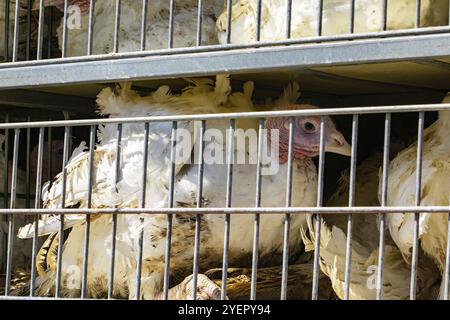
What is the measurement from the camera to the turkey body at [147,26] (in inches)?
231

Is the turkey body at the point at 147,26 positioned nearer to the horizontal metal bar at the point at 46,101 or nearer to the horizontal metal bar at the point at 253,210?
the horizontal metal bar at the point at 46,101

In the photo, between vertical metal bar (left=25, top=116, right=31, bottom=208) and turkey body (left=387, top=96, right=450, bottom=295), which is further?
vertical metal bar (left=25, top=116, right=31, bottom=208)

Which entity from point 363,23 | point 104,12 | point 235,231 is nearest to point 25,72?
point 104,12

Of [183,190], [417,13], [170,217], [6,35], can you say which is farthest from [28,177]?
[417,13]

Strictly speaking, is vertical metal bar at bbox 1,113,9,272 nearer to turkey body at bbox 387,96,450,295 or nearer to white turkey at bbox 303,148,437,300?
white turkey at bbox 303,148,437,300

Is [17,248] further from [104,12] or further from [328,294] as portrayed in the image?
[328,294]

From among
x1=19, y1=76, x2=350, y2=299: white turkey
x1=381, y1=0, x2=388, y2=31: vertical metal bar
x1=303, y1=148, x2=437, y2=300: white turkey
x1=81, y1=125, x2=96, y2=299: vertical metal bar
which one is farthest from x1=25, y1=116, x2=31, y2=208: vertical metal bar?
x1=381, y1=0, x2=388, y2=31: vertical metal bar

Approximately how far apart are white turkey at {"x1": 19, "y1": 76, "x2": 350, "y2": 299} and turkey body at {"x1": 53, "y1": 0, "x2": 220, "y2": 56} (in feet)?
1.10

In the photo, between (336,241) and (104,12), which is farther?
(104,12)

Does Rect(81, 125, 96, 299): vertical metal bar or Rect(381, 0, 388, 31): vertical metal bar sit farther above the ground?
Rect(381, 0, 388, 31): vertical metal bar

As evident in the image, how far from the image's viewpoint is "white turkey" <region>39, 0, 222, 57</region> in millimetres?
5879

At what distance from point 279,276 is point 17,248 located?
1.62 meters

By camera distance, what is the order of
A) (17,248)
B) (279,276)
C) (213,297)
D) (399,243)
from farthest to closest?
(17,248) → (279,276) → (213,297) → (399,243)

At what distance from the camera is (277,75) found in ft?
17.9
